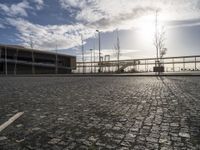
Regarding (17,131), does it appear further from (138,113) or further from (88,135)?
(138,113)

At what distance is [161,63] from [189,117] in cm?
2373

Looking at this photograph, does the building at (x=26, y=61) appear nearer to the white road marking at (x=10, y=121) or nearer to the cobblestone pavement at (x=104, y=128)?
the white road marking at (x=10, y=121)

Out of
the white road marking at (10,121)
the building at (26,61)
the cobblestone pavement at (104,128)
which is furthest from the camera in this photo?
the building at (26,61)

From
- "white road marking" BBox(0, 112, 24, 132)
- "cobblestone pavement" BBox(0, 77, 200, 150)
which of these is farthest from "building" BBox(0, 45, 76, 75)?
"cobblestone pavement" BBox(0, 77, 200, 150)

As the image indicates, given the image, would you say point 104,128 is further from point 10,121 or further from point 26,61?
point 26,61

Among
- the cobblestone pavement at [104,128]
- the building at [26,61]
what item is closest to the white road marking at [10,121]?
the cobblestone pavement at [104,128]

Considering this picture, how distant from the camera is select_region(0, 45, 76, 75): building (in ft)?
165

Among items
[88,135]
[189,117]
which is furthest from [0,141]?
[189,117]

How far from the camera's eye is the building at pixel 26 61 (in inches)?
1976

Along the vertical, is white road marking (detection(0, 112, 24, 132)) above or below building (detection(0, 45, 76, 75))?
below

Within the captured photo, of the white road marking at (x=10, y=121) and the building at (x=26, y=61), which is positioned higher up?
the building at (x=26, y=61)

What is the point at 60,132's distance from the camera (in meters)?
3.08

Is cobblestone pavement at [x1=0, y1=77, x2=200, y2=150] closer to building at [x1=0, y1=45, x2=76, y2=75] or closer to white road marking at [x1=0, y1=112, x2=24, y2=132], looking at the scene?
white road marking at [x1=0, y1=112, x2=24, y2=132]

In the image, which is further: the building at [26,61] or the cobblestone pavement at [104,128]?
the building at [26,61]
